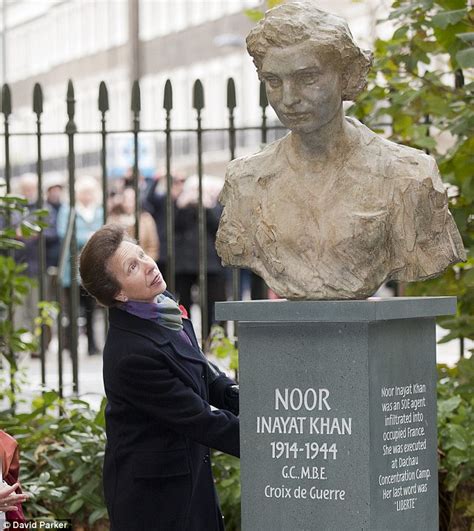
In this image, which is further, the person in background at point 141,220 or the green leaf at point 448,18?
the person in background at point 141,220

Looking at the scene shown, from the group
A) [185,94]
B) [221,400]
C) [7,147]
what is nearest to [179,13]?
[185,94]

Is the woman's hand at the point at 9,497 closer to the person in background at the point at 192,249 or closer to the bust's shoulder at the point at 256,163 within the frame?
the bust's shoulder at the point at 256,163

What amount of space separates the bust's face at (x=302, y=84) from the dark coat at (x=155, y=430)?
0.95m

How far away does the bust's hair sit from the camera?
4.98m

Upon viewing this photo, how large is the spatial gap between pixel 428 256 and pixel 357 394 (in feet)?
1.99

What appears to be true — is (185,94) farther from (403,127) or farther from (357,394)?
(357,394)

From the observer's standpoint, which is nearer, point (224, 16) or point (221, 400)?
point (221, 400)

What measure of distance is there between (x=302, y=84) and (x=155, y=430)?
1.38m

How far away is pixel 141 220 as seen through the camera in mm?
12781

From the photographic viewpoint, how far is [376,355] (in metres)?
4.95

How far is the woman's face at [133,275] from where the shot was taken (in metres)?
5.28

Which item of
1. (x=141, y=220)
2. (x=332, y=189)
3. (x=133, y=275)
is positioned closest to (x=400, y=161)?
(x=332, y=189)

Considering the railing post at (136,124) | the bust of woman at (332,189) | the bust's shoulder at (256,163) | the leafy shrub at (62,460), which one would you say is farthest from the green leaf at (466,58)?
the leafy shrub at (62,460)

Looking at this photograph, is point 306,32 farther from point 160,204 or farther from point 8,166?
point 160,204
